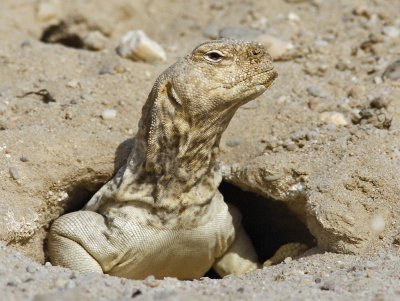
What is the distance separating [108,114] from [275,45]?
205 centimetres

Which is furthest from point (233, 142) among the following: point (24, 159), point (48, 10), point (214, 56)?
point (48, 10)

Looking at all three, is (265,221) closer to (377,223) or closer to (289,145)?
(289,145)

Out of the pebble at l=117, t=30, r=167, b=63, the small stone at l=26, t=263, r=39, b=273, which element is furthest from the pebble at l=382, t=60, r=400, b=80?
the small stone at l=26, t=263, r=39, b=273

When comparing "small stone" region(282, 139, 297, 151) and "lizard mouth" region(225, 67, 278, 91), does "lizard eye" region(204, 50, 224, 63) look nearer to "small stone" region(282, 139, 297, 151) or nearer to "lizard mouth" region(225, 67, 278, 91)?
"lizard mouth" region(225, 67, 278, 91)

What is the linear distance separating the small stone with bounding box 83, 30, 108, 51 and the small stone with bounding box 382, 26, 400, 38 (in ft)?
9.85

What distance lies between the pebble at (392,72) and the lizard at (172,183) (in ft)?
6.76

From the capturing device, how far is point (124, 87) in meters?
7.62

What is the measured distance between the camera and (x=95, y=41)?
887cm

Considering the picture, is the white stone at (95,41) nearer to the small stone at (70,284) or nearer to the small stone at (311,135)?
the small stone at (311,135)

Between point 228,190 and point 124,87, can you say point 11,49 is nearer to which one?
point 124,87

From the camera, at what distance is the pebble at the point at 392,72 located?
24.7ft

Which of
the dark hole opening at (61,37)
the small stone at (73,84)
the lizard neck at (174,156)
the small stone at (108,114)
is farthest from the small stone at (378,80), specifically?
the dark hole opening at (61,37)

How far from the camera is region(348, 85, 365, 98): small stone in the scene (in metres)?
7.36

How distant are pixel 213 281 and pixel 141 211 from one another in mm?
1100
